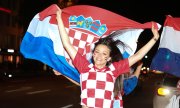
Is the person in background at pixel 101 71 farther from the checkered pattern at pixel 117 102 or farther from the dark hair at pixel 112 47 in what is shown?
the checkered pattern at pixel 117 102

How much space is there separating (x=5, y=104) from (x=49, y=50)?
786 cm

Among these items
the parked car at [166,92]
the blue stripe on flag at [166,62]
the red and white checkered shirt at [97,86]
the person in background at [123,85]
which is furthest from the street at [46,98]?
the red and white checkered shirt at [97,86]

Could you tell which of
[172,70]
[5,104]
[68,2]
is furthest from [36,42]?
[68,2]

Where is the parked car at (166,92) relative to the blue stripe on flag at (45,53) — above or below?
below

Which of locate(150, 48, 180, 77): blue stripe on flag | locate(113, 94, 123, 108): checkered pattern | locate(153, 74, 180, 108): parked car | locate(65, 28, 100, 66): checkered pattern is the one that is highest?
locate(65, 28, 100, 66): checkered pattern

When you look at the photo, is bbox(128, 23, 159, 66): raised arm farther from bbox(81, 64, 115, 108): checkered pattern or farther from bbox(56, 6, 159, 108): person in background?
bbox(81, 64, 115, 108): checkered pattern

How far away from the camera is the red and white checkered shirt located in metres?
3.65

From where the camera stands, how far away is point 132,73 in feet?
15.5

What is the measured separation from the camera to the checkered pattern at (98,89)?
12.0ft

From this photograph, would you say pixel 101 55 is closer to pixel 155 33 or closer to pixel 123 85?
pixel 155 33

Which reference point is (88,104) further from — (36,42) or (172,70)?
(172,70)

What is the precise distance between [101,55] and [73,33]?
1132 millimetres

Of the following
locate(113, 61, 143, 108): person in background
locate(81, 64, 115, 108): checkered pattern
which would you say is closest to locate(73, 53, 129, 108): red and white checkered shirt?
locate(81, 64, 115, 108): checkered pattern

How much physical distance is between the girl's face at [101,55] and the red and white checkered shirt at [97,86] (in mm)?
54
